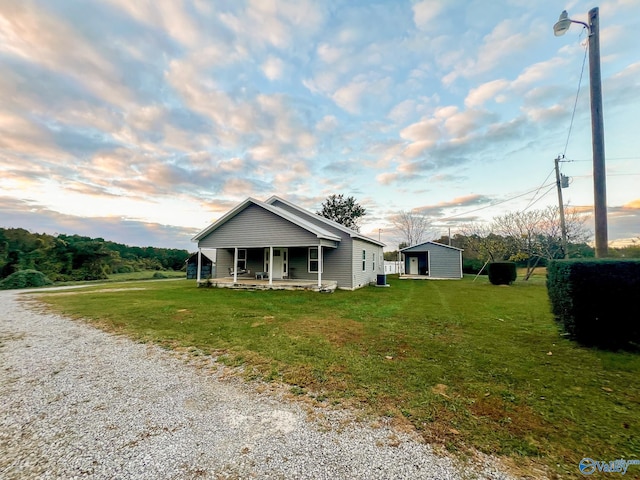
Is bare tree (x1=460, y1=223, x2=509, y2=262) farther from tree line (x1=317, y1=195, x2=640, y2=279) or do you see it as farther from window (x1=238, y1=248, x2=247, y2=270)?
window (x1=238, y1=248, x2=247, y2=270)

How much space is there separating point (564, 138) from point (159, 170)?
887 inches

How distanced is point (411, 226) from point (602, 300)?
38.3 metres

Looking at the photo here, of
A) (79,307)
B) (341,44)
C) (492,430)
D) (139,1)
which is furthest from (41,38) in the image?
(492,430)

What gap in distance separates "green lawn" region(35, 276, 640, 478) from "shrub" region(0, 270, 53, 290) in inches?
641

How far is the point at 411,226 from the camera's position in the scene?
4159 centimetres

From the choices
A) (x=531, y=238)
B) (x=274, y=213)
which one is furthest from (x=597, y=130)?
(x=531, y=238)

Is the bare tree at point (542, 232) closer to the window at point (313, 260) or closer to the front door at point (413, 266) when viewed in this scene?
the front door at point (413, 266)

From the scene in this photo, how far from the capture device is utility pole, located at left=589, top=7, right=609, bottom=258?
17.3ft

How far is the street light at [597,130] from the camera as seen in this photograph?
17.3ft

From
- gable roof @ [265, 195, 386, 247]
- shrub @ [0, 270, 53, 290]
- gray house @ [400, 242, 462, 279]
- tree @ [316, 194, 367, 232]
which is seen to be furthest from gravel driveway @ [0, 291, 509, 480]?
tree @ [316, 194, 367, 232]

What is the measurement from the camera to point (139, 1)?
7.66m

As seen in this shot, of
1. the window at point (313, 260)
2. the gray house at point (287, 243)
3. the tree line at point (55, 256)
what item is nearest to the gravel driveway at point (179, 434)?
the gray house at point (287, 243)

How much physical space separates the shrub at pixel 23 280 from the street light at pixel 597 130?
97.1ft

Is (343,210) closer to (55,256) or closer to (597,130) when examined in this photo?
(55,256)
